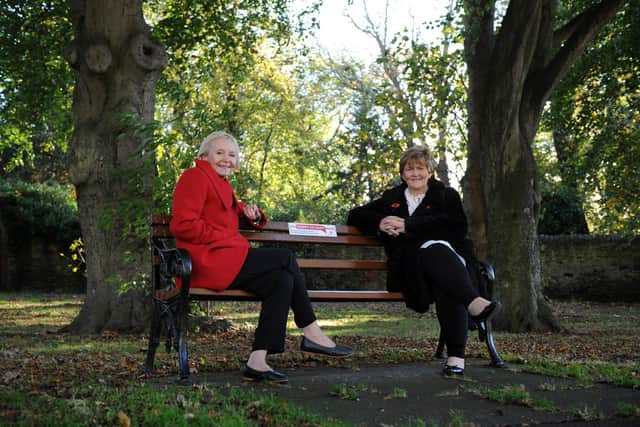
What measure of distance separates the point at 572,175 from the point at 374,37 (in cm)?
1385

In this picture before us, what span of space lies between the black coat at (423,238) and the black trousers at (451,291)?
0.63 feet

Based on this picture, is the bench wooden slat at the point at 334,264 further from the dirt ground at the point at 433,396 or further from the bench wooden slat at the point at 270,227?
the dirt ground at the point at 433,396

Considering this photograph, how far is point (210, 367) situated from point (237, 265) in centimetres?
102

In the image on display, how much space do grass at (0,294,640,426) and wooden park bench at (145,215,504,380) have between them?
1.01 ft

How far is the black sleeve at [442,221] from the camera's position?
19.3 feet

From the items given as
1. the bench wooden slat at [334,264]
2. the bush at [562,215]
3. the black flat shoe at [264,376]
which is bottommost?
the black flat shoe at [264,376]

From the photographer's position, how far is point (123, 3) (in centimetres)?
1066

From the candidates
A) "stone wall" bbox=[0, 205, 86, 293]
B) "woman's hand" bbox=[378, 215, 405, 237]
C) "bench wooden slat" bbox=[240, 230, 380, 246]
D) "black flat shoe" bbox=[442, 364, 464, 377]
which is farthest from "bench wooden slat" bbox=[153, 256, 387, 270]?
"stone wall" bbox=[0, 205, 86, 293]

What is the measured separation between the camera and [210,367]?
5793mm

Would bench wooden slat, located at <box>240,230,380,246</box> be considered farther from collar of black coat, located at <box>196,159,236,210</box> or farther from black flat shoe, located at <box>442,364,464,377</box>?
black flat shoe, located at <box>442,364,464,377</box>

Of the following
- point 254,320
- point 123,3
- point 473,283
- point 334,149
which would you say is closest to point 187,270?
point 473,283

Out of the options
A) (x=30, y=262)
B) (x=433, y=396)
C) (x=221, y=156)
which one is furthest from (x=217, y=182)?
(x=30, y=262)

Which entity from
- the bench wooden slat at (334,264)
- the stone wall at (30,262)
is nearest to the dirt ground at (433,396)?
the bench wooden slat at (334,264)

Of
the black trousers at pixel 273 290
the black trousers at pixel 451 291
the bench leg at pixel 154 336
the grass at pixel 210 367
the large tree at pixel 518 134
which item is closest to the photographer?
the grass at pixel 210 367
